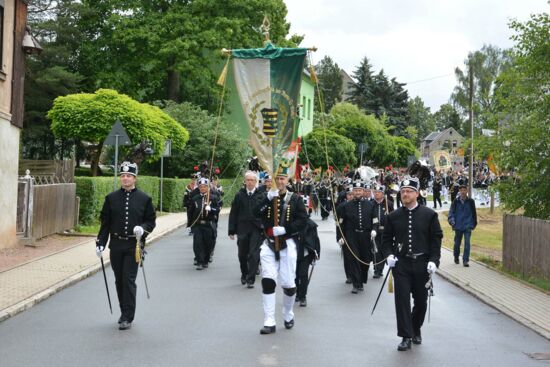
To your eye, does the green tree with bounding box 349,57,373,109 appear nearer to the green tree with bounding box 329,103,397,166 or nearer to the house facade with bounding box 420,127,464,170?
the green tree with bounding box 329,103,397,166

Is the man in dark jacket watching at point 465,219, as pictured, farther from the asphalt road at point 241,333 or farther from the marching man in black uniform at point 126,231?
the marching man in black uniform at point 126,231

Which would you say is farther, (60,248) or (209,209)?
(60,248)

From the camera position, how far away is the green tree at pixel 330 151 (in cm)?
4858

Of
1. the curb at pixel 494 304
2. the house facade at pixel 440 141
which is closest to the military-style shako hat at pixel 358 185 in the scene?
the curb at pixel 494 304

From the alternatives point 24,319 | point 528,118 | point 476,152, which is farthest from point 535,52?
point 24,319

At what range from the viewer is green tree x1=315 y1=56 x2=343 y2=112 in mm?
102250

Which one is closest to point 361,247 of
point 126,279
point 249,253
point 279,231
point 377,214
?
point 377,214

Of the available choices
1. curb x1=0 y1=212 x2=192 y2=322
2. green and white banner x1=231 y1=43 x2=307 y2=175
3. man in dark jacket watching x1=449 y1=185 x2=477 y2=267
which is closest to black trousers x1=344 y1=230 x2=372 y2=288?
green and white banner x1=231 y1=43 x2=307 y2=175

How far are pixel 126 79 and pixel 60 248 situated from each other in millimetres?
25546

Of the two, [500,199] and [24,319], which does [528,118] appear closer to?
[500,199]

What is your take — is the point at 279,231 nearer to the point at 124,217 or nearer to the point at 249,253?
the point at 124,217

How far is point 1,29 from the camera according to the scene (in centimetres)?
1641

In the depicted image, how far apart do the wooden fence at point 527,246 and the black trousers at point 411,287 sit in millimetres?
5743

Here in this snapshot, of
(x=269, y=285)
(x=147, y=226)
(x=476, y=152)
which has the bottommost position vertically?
(x=269, y=285)
